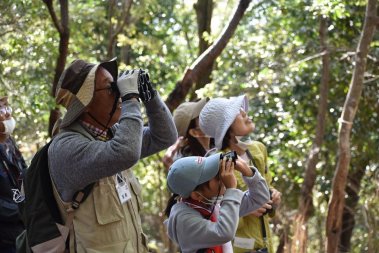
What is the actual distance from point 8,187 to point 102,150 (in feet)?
5.88

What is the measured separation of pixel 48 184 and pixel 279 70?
8550 mm

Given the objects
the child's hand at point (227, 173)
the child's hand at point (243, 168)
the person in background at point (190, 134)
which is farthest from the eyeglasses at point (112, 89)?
the person in background at point (190, 134)

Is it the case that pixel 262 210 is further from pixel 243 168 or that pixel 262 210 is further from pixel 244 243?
pixel 243 168

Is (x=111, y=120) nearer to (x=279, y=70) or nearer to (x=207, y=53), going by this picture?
(x=207, y=53)

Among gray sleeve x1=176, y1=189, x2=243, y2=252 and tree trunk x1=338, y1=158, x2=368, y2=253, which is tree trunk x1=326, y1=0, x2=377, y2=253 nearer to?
tree trunk x1=338, y1=158, x2=368, y2=253

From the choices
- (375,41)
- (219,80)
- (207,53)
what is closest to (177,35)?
(219,80)

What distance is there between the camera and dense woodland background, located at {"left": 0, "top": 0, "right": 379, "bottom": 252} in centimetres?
832

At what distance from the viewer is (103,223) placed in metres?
3.19

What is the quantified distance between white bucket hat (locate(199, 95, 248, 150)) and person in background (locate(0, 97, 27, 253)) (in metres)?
1.17

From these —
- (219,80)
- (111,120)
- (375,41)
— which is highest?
(111,120)

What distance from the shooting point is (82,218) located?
322 cm

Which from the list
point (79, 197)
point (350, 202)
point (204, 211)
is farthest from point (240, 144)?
point (350, 202)

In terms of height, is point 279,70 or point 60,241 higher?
point 60,241

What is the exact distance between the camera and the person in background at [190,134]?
495 centimetres
